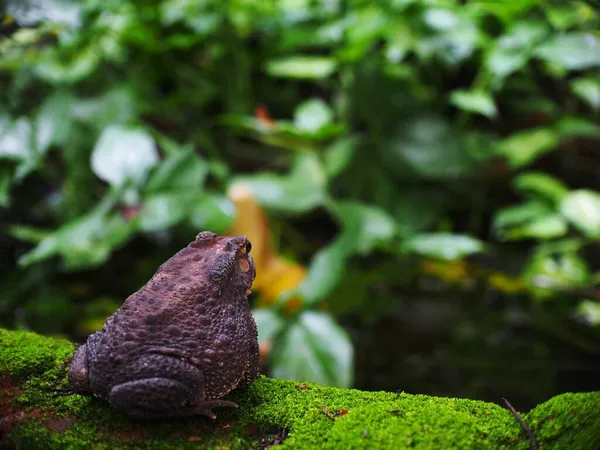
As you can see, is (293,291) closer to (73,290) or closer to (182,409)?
(73,290)

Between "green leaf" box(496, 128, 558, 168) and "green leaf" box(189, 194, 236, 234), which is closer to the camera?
"green leaf" box(189, 194, 236, 234)

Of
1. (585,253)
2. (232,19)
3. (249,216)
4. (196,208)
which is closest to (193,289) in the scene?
(196,208)

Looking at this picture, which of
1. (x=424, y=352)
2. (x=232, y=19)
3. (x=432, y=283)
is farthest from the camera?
(x=432, y=283)

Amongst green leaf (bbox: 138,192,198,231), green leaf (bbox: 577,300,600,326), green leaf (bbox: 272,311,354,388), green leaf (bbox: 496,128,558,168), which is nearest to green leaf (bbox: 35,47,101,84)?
green leaf (bbox: 138,192,198,231)

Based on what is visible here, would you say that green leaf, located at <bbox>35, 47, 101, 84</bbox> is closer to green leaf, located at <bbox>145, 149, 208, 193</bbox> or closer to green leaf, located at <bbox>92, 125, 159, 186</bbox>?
green leaf, located at <bbox>92, 125, 159, 186</bbox>

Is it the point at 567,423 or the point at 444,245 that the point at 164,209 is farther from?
the point at 567,423

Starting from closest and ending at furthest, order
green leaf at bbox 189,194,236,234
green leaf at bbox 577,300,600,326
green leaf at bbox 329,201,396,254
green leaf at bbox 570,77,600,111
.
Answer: green leaf at bbox 189,194,236,234, green leaf at bbox 329,201,396,254, green leaf at bbox 577,300,600,326, green leaf at bbox 570,77,600,111
